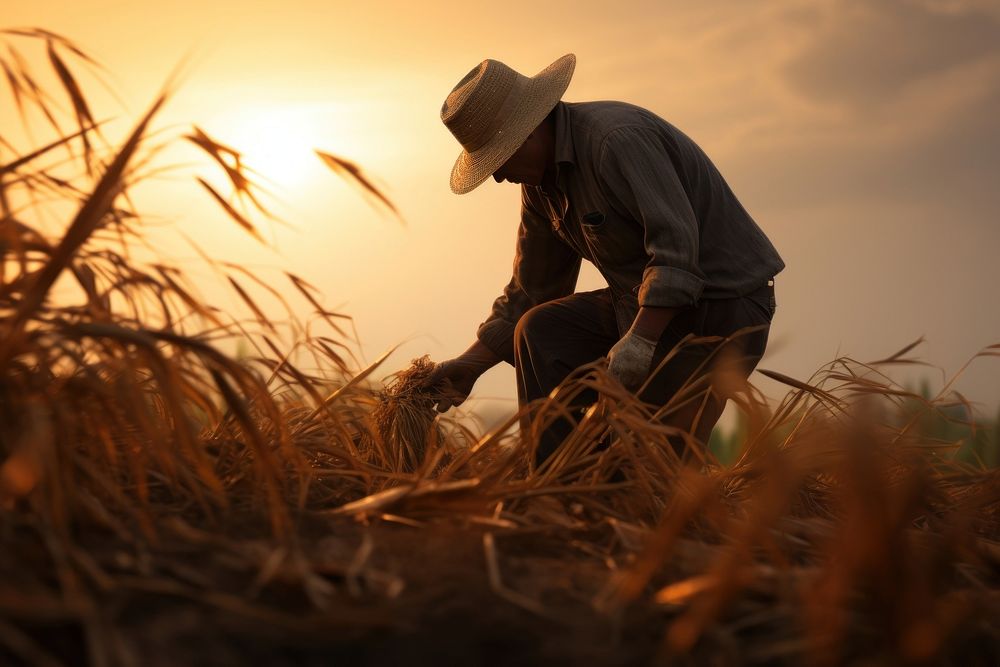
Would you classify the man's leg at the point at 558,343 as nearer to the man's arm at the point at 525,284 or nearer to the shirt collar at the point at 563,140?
the man's arm at the point at 525,284

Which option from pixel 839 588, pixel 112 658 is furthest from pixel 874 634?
pixel 112 658

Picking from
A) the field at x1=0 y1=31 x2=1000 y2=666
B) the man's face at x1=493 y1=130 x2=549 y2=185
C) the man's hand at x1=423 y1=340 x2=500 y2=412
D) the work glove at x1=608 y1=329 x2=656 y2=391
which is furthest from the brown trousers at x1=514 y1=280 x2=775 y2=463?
the field at x1=0 y1=31 x2=1000 y2=666

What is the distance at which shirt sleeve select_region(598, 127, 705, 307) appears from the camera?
7.30 ft

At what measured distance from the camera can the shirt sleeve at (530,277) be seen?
2.95 m

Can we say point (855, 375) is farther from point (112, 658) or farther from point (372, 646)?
point (112, 658)

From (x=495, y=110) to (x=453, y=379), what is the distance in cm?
81

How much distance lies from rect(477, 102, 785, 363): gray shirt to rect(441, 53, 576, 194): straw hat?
78 millimetres

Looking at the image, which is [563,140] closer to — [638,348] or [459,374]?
[638,348]

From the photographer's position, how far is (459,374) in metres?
2.80

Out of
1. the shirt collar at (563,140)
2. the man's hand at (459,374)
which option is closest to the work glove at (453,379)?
the man's hand at (459,374)

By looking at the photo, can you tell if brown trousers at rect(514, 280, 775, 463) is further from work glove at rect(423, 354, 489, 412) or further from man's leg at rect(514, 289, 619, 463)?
work glove at rect(423, 354, 489, 412)

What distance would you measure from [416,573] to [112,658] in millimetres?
333

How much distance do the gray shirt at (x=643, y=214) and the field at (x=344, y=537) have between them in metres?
0.79

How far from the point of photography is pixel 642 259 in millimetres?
2568
